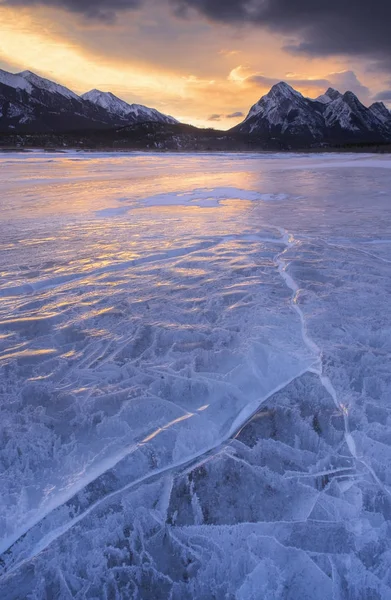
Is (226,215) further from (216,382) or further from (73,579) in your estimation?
(73,579)

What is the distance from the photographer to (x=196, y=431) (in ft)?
7.07

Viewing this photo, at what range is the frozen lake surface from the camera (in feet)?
5.01

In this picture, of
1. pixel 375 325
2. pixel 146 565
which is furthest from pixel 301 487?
pixel 375 325

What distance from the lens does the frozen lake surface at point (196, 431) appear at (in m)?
1.53

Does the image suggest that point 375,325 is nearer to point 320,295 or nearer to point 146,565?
point 320,295

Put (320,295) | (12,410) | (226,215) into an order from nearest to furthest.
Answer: (12,410) < (320,295) < (226,215)

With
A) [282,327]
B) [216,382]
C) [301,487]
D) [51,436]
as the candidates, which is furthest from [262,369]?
[51,436]

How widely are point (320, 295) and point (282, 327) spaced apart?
88cm

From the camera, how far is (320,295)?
380cm

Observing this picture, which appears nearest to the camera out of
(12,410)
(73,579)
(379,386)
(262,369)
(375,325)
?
(73,579)

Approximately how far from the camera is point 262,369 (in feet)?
8.72

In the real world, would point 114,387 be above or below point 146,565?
above

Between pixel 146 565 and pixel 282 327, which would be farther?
pixel 282 327

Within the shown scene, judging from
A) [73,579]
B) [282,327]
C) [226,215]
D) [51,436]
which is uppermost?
[226,215]
